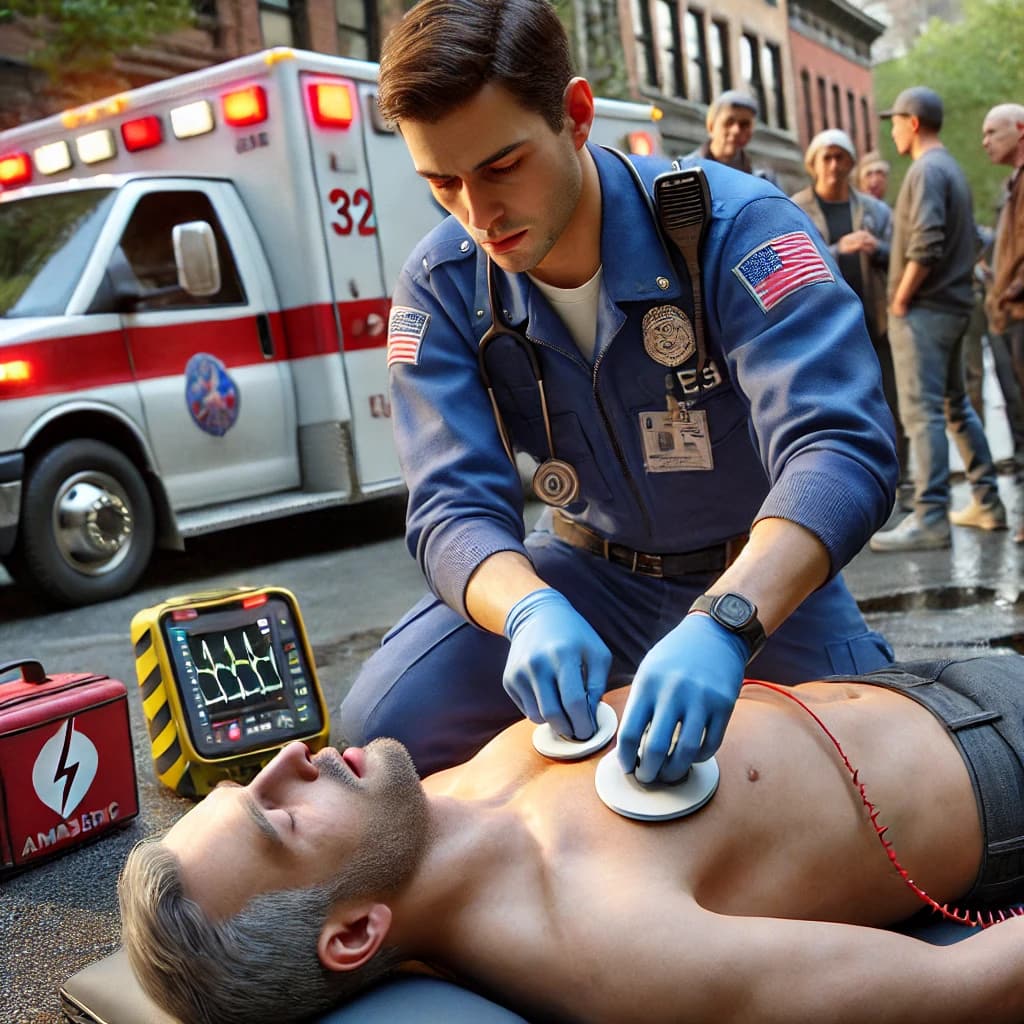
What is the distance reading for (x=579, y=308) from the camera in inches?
102

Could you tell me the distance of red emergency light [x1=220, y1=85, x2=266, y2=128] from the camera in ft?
21.7

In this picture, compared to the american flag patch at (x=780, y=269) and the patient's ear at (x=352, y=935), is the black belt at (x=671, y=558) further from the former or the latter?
the patient's ear at (x=352, y=935)

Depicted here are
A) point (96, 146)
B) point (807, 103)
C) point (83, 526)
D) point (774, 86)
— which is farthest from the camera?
point (807, 103)

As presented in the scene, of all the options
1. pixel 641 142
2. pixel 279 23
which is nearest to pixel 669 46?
pixel 279 23

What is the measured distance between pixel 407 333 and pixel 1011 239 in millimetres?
4158

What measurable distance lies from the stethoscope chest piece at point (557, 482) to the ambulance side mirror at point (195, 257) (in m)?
3.94

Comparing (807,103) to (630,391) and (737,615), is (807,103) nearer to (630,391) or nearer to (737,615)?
(630,391)

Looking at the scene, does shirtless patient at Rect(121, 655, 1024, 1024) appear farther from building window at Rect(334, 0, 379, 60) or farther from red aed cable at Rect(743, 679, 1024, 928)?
building window at Rect(334, 0, 379, 60)

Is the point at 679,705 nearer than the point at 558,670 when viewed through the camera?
Yes

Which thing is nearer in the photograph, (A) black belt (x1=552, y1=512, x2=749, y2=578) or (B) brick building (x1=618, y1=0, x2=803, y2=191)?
(A) black belt (x1=552, y1=512, x2=749, y2=578)

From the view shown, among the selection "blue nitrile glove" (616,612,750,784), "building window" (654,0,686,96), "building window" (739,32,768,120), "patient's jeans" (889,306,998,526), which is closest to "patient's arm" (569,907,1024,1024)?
"blue nitrile glove" (616,612,750,784)

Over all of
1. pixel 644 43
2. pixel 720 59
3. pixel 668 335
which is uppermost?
pixel 720 59

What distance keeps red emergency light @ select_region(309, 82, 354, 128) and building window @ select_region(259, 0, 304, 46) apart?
9.15m

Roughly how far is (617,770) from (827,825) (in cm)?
32
